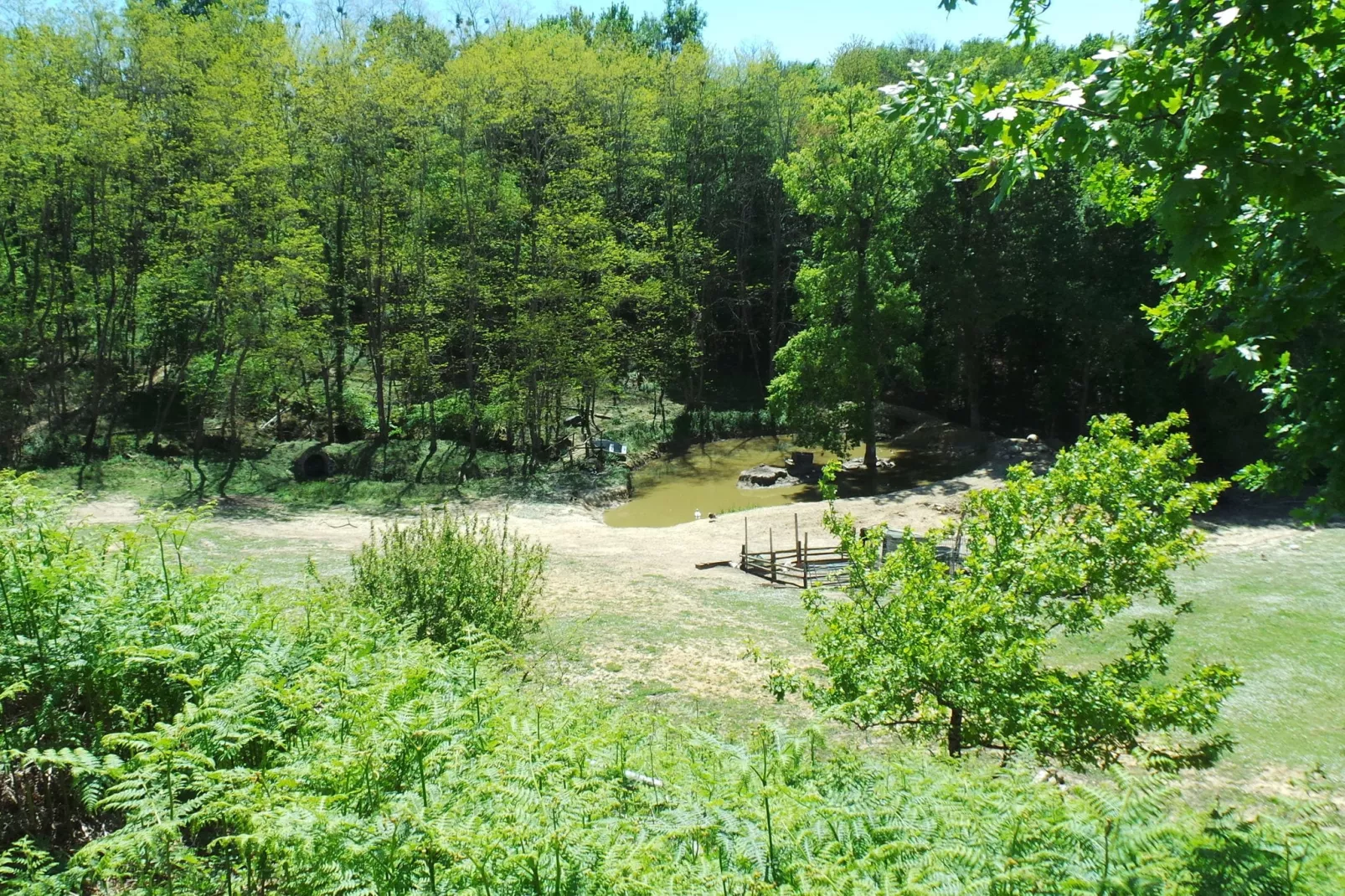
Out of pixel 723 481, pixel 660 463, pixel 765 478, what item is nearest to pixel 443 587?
pixel 765 478

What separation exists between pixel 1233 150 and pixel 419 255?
2905cm

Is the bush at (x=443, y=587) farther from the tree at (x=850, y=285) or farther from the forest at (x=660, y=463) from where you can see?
the tree at (x=850, y=285)

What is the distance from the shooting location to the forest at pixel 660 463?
3840 mm

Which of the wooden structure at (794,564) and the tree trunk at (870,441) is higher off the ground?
the tree trunk at (870,441)

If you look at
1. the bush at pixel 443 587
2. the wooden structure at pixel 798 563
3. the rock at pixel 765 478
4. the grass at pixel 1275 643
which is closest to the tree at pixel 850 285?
the rock at pixel 765 478

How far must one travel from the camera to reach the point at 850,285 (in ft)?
95.5

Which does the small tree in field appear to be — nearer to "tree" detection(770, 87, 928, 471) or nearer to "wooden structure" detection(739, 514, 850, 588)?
"wooden structure" detection(739, 514, 850, 588)

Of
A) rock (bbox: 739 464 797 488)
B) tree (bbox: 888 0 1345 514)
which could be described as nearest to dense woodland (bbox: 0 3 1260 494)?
rock (bbox: 739 464 797 488)

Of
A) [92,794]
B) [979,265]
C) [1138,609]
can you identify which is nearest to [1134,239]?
[979,265]

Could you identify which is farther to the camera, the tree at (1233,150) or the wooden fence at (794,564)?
the wooden fence at (794,564)

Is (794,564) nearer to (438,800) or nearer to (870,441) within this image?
(870,441)

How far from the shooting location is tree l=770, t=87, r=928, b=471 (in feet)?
93.1

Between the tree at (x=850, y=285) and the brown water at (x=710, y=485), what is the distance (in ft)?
6.88

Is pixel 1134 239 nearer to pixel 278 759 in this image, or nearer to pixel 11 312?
pixel 278 759
